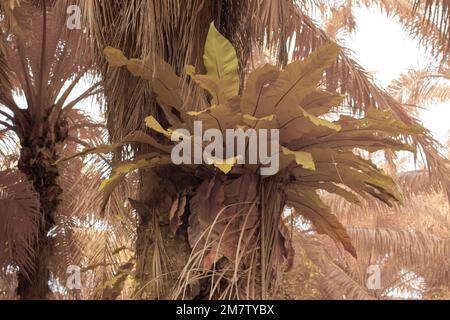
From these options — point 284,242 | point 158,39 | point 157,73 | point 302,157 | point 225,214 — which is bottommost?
point 284,242

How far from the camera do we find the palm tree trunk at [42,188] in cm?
764

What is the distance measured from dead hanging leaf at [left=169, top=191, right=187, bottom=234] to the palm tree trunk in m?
3.27

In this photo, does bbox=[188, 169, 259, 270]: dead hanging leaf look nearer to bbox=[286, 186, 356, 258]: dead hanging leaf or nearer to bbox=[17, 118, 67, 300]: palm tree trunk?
bbox=[286, 186, 356, 258]: dead hanging leaf

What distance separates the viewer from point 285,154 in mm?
4199

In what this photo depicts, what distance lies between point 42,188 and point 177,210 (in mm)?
3424

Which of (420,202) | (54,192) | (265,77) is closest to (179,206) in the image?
(265,77)

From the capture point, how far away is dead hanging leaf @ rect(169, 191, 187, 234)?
466 centimetres

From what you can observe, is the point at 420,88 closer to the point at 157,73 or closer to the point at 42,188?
the point at 42,188

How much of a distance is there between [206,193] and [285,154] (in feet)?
2.13

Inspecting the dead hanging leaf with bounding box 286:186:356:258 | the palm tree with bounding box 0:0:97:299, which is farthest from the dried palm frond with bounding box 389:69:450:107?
the dead hanging leaf with bounding box 286:186:356:258

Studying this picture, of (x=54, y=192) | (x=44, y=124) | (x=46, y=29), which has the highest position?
(x=46, y=29)

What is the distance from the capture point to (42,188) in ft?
25.4

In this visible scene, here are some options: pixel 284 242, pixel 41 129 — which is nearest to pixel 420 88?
pixel 41 129
